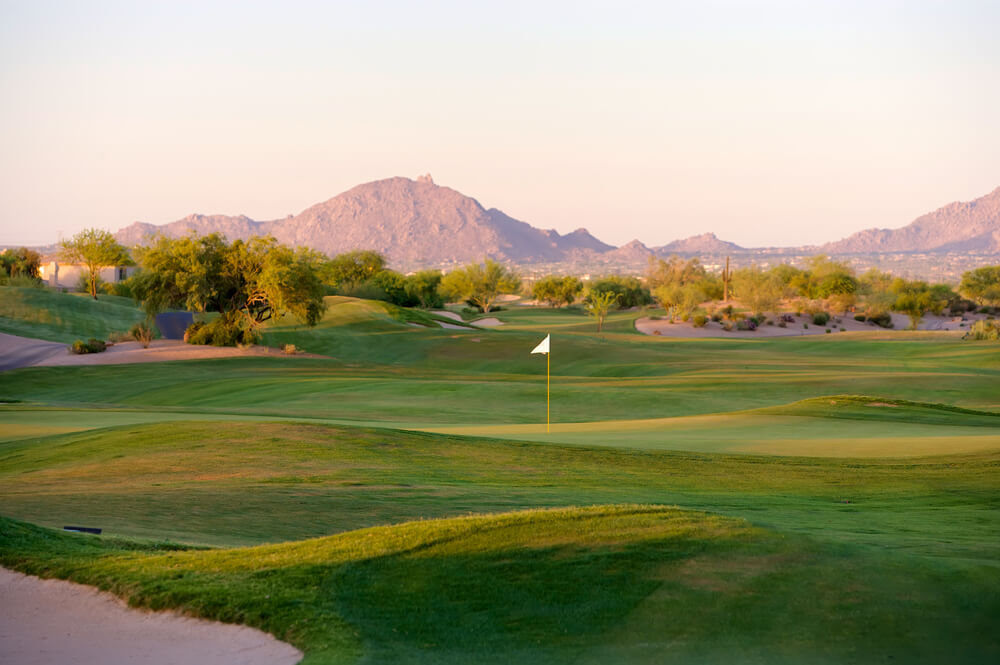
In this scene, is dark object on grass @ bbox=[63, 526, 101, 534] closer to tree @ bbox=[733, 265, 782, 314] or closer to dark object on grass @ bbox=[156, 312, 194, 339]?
dark object on grass @ bbox=[156, 312, 194, 339]

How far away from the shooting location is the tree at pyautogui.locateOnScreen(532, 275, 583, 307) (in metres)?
159

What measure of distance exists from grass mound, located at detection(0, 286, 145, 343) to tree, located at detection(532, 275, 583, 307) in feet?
308

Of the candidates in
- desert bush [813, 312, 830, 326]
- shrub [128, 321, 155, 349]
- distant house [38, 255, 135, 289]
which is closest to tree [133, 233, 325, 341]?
shrub [128, 321, 155, 349]

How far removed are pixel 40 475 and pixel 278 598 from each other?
10.4 metres

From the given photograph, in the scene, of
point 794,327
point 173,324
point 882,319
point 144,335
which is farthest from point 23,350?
point 882,319

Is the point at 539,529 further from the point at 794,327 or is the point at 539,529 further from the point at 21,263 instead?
the point at 21,263

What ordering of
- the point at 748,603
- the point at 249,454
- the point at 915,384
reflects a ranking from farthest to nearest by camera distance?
the point at 915,384 < the point at 249,454 < the point at 748,603

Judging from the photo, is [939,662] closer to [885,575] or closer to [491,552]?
[885,575]

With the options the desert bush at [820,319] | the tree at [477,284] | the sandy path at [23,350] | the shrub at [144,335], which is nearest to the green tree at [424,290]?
the tree at [477,284]

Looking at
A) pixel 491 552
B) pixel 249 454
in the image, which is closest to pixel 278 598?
pixel 491 552

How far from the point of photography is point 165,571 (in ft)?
29.2

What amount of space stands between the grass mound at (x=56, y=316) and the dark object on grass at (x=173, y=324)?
184 cm

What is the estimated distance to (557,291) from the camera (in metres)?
159

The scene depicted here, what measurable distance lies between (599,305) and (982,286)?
62072mm
